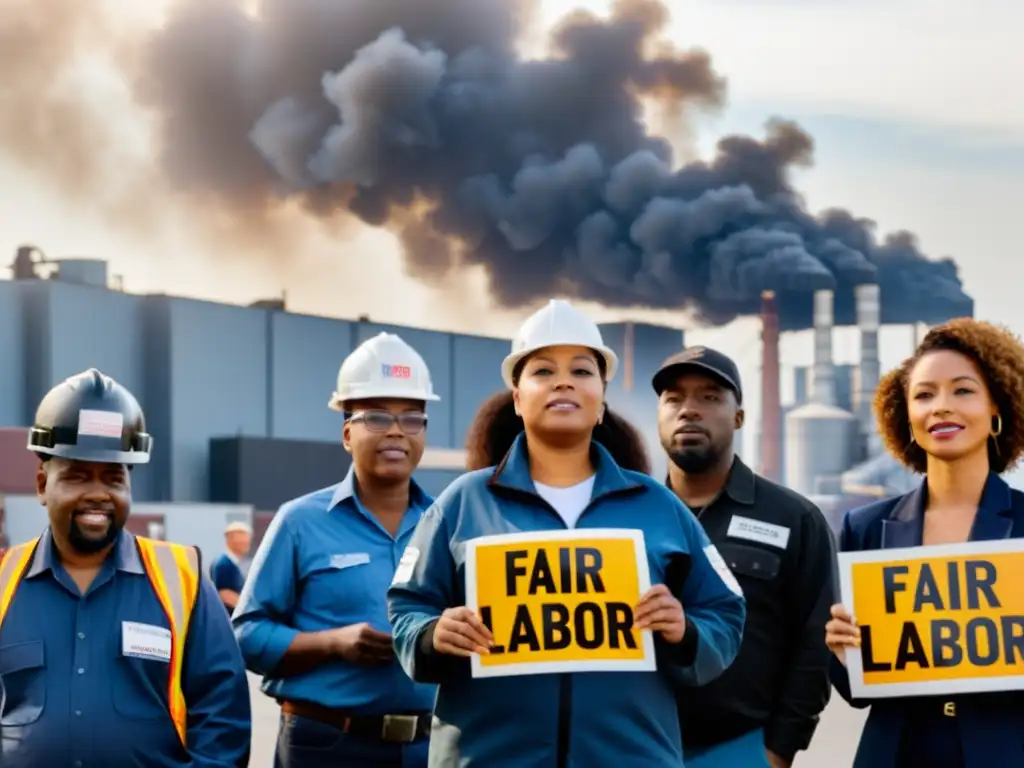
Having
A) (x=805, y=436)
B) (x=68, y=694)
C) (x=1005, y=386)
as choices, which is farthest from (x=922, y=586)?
(x=805, y=436)

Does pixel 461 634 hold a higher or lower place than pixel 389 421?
lower

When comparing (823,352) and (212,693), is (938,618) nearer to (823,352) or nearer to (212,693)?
(212,693)

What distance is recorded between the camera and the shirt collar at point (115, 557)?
5188 mm

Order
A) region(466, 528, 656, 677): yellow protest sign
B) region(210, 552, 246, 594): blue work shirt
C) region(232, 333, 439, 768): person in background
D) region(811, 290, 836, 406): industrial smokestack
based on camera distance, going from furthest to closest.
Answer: region(811, 290, 836, 406): industrial smokestack < region(210, 552, 246, 594): blue work shirt < region(232, 333, 439, 768): person in background < region(466, 528, 656, 677): yellow protest sign

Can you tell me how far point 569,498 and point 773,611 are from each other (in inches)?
60.8

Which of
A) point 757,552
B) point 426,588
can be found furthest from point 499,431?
point 426,588

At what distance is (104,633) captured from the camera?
5109 millimetres

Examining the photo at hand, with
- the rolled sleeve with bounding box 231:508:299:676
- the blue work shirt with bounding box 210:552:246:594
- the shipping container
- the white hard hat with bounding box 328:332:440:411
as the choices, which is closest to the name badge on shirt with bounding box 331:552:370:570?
the rolled sleeve with bounding box 231:508:299:676

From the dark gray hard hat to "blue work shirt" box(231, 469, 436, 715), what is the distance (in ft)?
3.58

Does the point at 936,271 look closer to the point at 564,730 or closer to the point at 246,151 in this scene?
the point at 246,151

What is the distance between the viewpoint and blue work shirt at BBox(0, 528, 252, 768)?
16.6 feet

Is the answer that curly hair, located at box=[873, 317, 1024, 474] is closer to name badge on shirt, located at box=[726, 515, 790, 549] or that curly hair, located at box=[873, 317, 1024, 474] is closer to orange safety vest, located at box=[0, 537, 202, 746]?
name badge on shirt, located at box=[726, 515, 790, 549]

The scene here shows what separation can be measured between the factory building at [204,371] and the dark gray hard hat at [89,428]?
52.5 metres

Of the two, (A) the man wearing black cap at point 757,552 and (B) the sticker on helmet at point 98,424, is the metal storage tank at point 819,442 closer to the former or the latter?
(A) the man wearing black cap at point 757,552
